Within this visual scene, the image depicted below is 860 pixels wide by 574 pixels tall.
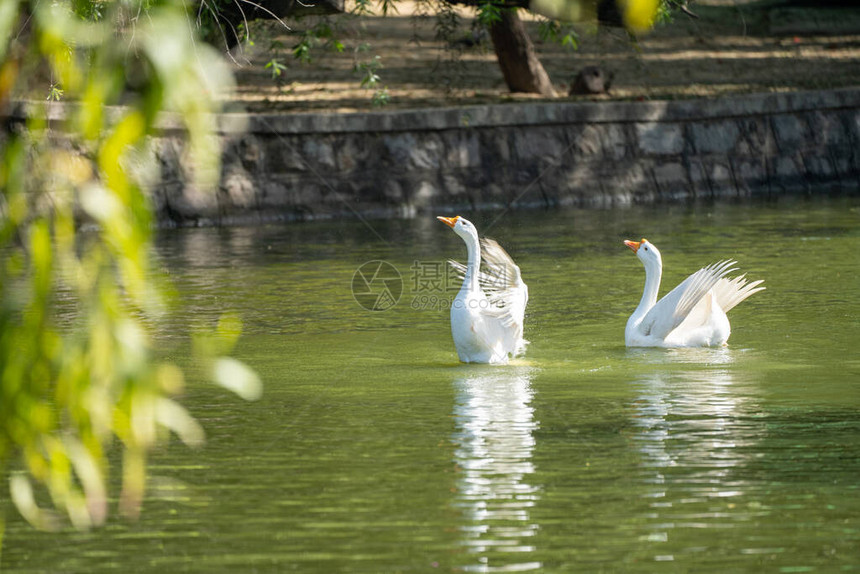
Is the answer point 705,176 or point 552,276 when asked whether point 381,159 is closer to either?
point 705,176

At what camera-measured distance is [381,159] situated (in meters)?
20.0

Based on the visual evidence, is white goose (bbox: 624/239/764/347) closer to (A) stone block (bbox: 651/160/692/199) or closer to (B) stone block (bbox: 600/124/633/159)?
(B) stone block (bbox: 600/124/633/159)

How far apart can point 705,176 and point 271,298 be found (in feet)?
36.2

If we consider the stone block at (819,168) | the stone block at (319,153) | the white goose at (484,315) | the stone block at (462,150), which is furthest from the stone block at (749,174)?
the white goose at (484,315)

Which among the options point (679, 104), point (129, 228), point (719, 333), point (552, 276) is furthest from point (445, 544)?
point (679, 104)

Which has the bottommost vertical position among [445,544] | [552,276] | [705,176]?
[445,544]

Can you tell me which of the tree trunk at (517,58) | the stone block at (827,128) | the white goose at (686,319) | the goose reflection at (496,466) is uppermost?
the tree trunk at (517,58)

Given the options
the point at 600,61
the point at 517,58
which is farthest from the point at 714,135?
the point at 600,61

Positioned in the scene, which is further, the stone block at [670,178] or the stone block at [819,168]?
the stone block at [819,168]

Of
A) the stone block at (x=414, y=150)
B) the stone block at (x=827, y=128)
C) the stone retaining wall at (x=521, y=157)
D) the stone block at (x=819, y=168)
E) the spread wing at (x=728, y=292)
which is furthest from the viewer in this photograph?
the stone block at (x=819, y=168)

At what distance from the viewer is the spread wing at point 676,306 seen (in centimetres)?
1009

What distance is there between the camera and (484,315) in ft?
31.5

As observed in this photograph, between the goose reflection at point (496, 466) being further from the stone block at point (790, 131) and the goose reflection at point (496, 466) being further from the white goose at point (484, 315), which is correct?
the stone block at point (790, 131)
